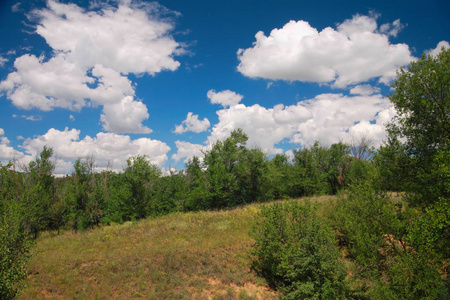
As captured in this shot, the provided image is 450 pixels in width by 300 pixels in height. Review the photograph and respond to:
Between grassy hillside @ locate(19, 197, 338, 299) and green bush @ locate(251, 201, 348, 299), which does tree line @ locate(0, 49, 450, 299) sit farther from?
grassy hillside @ locate(19, 197, 338, 299)

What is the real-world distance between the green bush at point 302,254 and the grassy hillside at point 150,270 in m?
2.23

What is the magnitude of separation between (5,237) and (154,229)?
58.6ft

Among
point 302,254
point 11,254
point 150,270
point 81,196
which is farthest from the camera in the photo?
point 81,196

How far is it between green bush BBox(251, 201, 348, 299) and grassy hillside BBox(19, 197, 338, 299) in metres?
2.23

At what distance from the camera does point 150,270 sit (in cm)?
1450

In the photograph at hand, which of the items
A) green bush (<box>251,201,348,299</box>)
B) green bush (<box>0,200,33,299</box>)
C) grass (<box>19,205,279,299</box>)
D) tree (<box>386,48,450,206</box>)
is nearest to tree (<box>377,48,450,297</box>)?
tree (<box>386,48,450,206</box>)

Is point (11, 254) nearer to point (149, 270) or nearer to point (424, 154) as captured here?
point (149, 270)

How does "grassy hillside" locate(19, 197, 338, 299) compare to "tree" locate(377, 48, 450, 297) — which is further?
"grassy hillside" locate(19, 197, 338, 299)

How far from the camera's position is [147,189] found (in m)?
34.8

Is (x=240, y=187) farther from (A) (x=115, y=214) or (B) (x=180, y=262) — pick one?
(B) (x=180, y=262)

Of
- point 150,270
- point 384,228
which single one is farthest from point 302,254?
point 150,270

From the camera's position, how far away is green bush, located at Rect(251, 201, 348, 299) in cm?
1151

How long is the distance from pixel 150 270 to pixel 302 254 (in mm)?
9506

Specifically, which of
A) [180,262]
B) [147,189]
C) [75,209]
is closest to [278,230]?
[180,262]
